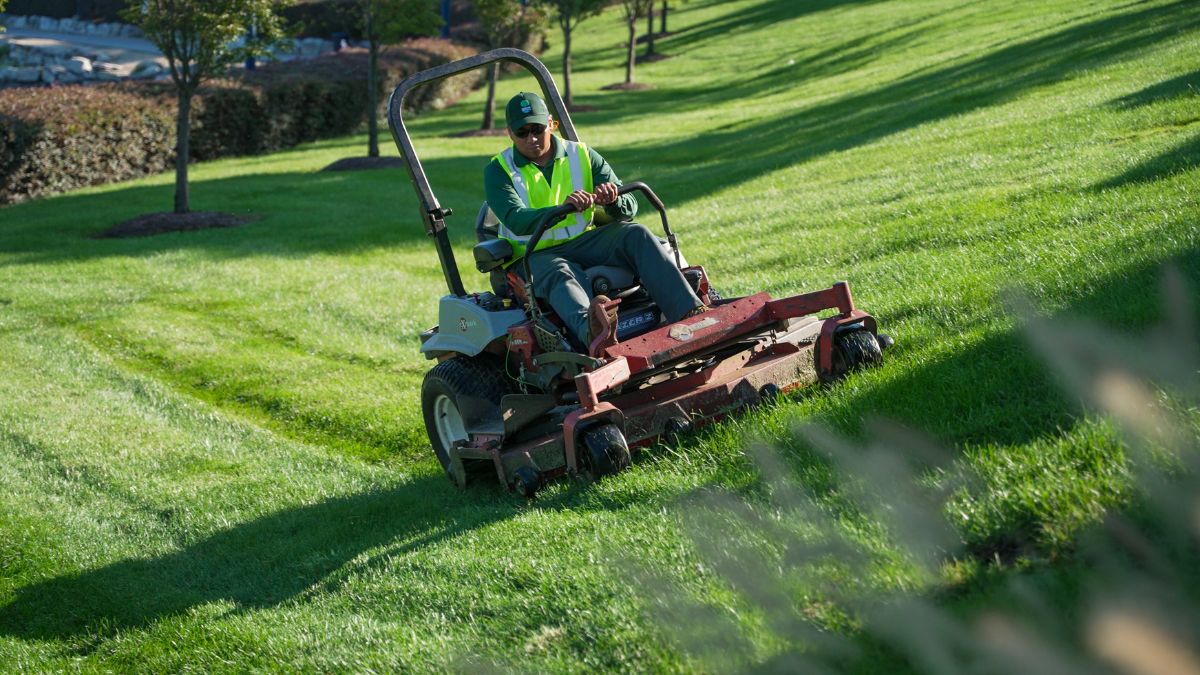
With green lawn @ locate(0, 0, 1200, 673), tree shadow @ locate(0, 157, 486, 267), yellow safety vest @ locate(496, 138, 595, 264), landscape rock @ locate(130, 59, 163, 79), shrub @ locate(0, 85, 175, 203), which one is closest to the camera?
green lawn @ locate(0, 0, 1200, 673)

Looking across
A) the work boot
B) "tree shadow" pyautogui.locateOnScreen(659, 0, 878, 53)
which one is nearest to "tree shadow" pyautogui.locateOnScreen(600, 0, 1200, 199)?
the work boot

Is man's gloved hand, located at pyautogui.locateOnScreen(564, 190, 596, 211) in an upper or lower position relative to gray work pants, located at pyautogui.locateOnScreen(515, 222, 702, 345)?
upper

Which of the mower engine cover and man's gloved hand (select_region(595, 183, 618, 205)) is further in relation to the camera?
the mower engine cover

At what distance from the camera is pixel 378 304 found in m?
14.4

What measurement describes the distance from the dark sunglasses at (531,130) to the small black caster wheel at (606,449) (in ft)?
7.16

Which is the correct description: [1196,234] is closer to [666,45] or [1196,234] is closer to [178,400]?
[178,400]

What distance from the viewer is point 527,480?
672 centimetres

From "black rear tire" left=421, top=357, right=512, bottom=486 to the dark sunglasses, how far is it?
4.50 feet

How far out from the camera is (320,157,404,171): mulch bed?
27.8 meters

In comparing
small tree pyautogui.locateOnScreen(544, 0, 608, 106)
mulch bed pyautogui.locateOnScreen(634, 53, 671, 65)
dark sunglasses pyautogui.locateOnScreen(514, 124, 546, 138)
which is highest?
small tree pyautogui.locateOnScreen(544, 0, 608, 106)

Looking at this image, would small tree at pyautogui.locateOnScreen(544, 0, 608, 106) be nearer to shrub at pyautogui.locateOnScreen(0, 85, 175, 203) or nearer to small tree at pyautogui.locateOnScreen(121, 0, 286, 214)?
shrub at pyautogui.locateOnScreen(0, 85, 175, 203)

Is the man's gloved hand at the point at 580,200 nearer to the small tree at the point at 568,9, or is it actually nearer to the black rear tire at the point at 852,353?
the black rear tire at the point at 852,353

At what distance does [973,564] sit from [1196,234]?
416 centimetres

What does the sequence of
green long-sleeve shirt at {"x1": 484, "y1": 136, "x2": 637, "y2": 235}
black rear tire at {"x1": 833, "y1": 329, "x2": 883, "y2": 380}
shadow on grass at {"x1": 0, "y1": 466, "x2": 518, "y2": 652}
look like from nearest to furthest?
shadow on grass at {"x1": 0, "y1": 466, "x2": 518, "y2": 652} < black rear tire at {"x1": 833, "y1": 329, "x2": 883, "y2": 380} < green long-sleeve shirt at {"x1": 484, "y1": 136, "x2": 637, "y2": 235}
